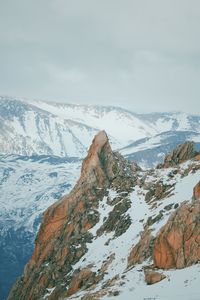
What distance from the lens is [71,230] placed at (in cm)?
8881

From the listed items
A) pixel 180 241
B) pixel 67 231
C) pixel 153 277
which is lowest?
pixel 67 231

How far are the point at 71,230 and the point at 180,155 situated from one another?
27.4 metres

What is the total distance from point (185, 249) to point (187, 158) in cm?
4601

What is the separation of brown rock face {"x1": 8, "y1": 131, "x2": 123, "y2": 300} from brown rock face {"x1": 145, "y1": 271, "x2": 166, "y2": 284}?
23.8 m

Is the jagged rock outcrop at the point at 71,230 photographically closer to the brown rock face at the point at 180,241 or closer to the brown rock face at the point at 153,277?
the brown rock face at the point at 180,241

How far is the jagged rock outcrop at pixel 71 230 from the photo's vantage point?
80.2 metres

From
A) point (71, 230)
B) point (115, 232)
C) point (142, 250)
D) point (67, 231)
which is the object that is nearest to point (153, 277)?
point (142, 250)

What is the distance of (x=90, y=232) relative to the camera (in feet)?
281

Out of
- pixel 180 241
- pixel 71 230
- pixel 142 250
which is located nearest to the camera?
pixel 180 241

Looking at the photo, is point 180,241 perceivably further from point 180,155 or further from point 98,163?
point 98,163

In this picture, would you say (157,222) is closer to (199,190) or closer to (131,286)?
(199,190)

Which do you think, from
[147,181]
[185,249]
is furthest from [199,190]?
[147,181]

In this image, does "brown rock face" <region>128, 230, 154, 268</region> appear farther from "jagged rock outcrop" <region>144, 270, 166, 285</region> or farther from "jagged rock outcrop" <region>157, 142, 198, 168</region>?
"jagged rock outcrop" <region>157, 142, 198, 168</region>

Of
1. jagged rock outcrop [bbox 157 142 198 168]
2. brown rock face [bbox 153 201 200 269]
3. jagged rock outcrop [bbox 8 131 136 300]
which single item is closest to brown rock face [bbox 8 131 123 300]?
jagged rock outcrop [bbox 8 131 136 300]
